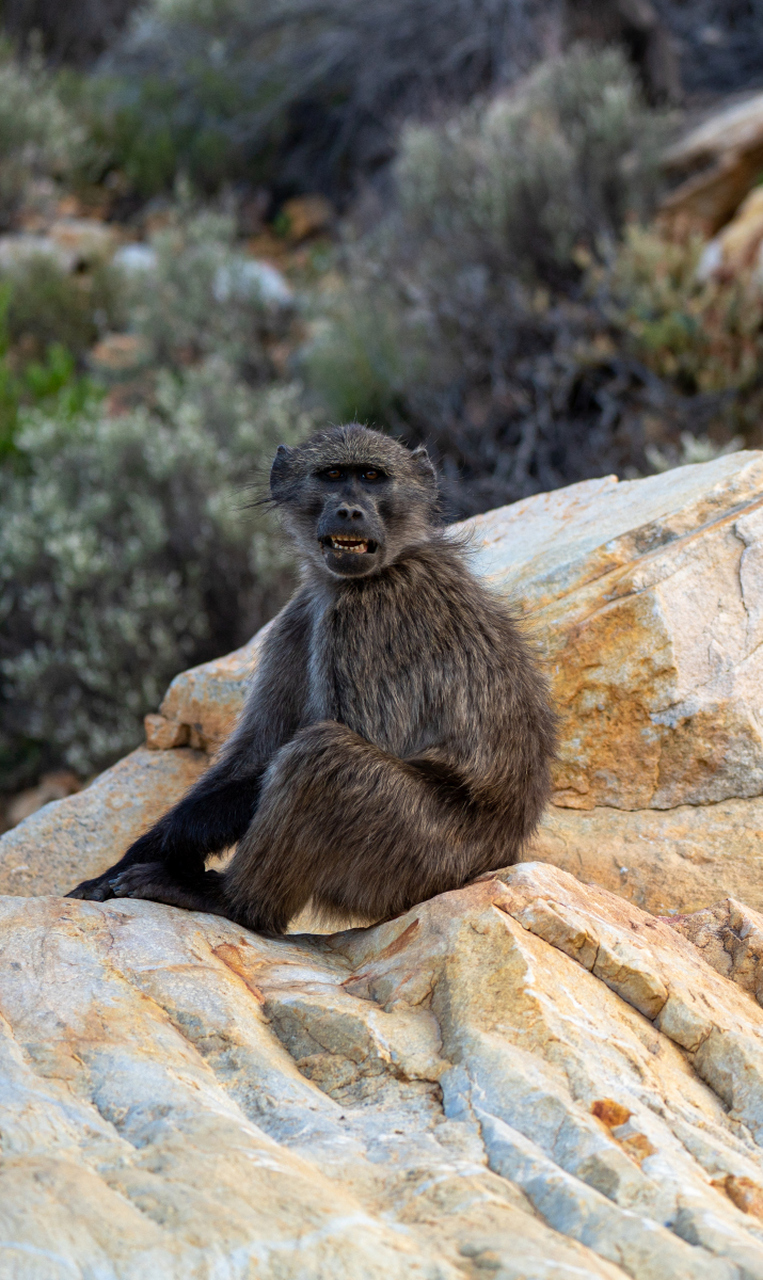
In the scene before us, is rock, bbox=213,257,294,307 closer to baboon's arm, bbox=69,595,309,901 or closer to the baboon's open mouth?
baboon's arm, bbox=69,595,309,901

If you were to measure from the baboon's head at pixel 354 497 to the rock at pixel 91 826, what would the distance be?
3.79 feet

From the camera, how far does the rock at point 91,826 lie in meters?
3.94

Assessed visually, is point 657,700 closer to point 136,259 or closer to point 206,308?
point 206,308

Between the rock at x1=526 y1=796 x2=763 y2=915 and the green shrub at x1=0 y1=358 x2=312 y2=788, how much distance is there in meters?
3.99

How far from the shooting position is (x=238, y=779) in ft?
10.8

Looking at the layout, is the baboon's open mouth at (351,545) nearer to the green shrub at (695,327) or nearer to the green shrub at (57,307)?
the green shrub at (695,327)

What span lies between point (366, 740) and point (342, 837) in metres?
0.26

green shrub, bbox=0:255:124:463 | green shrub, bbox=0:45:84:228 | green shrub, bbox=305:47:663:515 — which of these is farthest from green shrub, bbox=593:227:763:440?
green shrub, bbox=0:45:84:228

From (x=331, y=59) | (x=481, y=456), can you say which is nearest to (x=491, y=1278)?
(x=481, y=456)

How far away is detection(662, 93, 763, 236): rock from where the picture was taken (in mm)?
8758

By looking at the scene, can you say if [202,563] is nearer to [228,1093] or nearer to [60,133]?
[228,1093]

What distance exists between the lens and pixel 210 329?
10.4m

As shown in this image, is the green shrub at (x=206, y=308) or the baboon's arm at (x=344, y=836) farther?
the green shrub at (x=206, y=308)

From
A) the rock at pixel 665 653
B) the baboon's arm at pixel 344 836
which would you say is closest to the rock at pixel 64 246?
the rock at pixel 665 653
